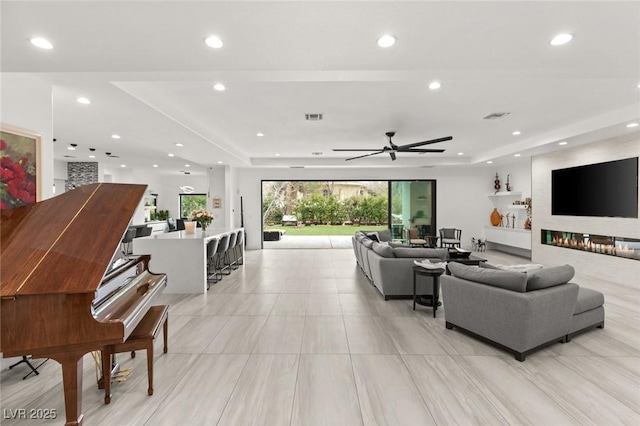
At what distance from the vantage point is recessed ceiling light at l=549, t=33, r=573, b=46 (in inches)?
83.5

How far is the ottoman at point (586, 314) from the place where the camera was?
10.4 feet

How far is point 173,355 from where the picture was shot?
2.92 metres

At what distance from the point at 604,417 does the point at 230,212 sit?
8666 millimetres

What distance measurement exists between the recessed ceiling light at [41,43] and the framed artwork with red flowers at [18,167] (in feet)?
2.79

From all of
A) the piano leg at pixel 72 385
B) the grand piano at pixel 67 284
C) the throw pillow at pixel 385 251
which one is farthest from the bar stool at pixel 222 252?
the piano leg at pixel 72 385

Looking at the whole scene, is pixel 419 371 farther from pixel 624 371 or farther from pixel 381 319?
pixel 624 371

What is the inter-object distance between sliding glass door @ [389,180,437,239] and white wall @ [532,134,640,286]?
3.18 m

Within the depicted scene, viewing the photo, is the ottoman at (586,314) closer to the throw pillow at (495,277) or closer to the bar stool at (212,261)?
the throw pillow at (495,277)

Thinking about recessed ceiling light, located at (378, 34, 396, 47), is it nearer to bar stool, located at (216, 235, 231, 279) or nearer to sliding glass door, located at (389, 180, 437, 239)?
bar stool, located at (216, 235, 231, 279)

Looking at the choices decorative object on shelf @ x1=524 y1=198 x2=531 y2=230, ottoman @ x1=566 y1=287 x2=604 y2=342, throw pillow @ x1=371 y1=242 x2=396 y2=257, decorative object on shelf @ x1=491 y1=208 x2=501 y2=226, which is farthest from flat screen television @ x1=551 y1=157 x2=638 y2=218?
throw pillow @ x1=371 y1=242 x2=396 y2=257

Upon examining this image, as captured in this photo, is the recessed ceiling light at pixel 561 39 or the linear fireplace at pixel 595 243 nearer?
the recessed ceiling light at pixel 561 39

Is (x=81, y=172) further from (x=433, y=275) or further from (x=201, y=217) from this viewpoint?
(x=433, y=275)

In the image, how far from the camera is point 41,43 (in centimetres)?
221

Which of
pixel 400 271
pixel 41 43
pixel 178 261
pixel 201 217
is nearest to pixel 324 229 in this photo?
pixel 201 217
